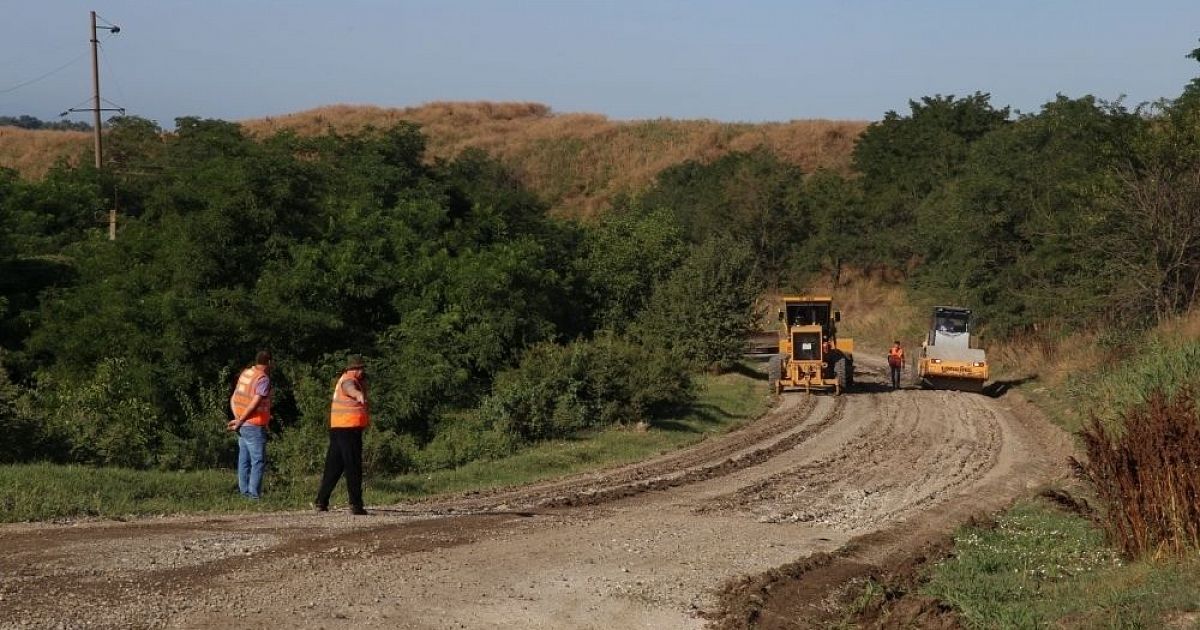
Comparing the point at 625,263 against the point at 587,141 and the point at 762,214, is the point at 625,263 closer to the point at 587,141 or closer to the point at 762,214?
the point at 762,214

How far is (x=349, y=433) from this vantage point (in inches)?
511

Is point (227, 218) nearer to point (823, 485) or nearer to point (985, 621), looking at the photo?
point (823, 485)

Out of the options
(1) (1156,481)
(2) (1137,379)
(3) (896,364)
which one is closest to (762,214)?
(3) (896,364)

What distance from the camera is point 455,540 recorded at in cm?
1154

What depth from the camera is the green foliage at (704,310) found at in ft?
119

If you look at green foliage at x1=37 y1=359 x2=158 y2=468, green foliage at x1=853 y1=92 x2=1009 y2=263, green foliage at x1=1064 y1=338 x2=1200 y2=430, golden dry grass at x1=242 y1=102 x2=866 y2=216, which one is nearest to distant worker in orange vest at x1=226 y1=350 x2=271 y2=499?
green foliage at x1=37 y1=359 x2=158 y2=468

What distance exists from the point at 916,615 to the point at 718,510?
19.7 feet

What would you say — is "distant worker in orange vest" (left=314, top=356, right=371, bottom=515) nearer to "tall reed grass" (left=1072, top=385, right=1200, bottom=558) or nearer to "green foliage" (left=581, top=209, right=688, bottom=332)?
"tall reed grass" (left=1072, top=385, right=1200, bottom=558)

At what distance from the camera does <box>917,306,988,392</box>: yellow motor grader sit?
35947 mm

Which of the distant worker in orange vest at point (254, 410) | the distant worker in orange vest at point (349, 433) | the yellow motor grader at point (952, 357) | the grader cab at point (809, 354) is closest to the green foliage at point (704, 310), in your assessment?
the grader cab at point (809, 354)

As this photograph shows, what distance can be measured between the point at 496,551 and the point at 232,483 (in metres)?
5.59

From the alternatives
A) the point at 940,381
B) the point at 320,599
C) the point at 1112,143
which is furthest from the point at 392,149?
the point at 320,599

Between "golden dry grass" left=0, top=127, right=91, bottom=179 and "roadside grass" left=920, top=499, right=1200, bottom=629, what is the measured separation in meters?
69.8

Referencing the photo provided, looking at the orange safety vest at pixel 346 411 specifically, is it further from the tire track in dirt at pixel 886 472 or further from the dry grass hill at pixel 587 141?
the dry grass hill at pixel 587 141
